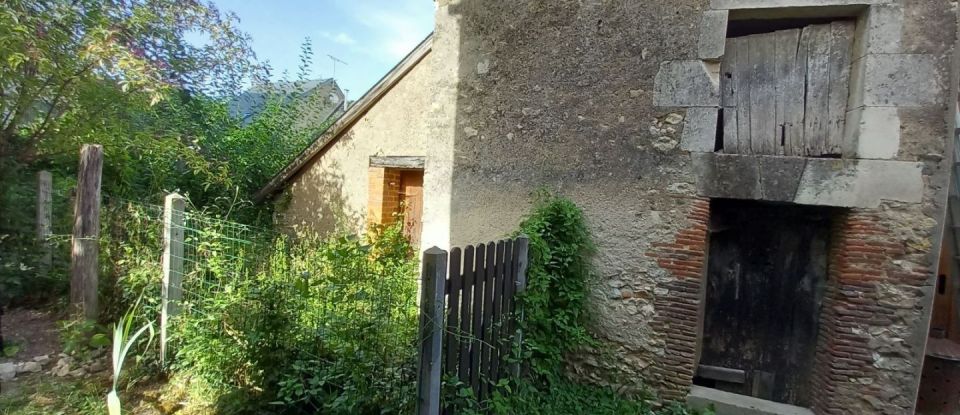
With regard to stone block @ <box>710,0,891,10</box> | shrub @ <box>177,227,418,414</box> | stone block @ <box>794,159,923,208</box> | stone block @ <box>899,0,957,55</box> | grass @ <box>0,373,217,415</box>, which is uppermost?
stone block @ <box>710,0,891,10</box>

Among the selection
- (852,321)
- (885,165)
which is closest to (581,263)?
(852,321)

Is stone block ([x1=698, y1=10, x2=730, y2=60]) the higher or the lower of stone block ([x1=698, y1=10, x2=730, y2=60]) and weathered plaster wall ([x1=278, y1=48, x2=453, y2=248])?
the higher

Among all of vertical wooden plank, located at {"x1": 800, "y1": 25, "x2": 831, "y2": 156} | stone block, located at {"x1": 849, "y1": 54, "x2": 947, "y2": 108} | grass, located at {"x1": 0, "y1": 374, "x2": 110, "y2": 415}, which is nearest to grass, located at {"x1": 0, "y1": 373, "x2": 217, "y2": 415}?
grass, located at {"x1": 0, "y1": 374, "x2": 110, "y2": 415}

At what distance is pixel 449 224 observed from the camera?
4402mm

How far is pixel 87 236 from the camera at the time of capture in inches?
163

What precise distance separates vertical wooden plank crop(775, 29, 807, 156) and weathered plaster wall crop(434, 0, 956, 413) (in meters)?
0.29

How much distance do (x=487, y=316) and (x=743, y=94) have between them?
2903 millimetres

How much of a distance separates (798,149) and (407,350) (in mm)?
3490

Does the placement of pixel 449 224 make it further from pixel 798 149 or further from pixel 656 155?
pixel 798 149

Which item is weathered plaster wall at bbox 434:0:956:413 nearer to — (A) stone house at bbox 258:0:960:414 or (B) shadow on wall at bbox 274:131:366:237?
(A) stone house at bbox 258:0:960:414

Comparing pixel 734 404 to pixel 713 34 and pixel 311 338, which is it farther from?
pixel 311 338

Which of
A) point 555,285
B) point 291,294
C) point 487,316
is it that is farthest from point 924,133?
point 291,294

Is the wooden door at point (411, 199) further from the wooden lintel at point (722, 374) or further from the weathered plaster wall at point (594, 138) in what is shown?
the wooden lintel at point (722, 374)

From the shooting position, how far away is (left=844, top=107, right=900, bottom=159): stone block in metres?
3.07
